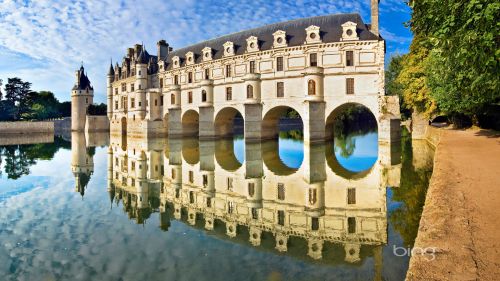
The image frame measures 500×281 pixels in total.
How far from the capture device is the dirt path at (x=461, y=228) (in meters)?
4.45

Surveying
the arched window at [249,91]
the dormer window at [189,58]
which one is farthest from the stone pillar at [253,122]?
the dormer window at [189,58]

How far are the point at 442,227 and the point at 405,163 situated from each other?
1289cm

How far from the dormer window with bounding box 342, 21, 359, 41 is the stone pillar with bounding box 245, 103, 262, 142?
10.1m

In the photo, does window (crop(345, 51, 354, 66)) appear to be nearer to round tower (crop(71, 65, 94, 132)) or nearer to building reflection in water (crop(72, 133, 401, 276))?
building reflection in water (crop(72, 133, 401, 276))

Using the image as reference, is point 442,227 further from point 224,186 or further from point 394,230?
point 224,186

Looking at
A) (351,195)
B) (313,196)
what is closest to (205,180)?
(313,196)

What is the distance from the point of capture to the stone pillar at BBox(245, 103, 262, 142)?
1266 inches

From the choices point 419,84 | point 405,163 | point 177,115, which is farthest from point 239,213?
point 177,115

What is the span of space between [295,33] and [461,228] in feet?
94.5

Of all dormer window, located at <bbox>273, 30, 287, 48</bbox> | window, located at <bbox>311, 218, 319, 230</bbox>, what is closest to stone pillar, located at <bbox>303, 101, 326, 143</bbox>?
dormer window, located at <bbox>273, 30, 287, 48</bbox>

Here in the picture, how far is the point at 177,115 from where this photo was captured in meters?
41.7

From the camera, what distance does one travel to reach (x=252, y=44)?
33562mm

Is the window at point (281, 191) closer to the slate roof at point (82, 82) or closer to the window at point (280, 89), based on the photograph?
the window at point (280, 89)

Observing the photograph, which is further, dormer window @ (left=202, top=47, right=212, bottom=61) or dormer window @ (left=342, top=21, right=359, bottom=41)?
dormer window @ (left=202, top=47, right=212, bottom=61)
